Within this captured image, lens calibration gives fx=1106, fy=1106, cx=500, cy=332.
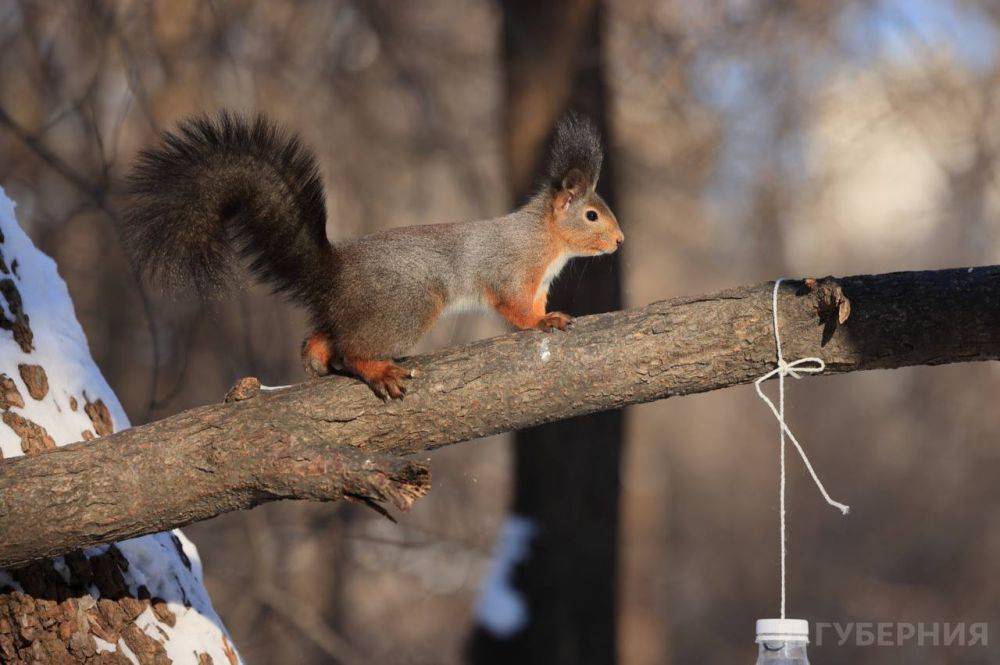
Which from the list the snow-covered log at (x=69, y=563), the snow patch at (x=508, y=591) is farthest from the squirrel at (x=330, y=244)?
the snow patch at (x=508, y=591)

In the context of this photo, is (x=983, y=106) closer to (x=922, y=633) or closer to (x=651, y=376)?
(x=922, y=633)

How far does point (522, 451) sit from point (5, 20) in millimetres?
3346

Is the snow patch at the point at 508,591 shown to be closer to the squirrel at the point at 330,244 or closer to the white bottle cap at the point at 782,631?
the squirrel at the point at 330,244

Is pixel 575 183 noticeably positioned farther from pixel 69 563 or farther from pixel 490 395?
pixel 69 563

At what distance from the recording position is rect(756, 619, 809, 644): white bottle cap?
1528mm

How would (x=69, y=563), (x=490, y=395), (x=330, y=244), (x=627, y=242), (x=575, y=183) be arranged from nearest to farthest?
(x=490, y=395) < (x=69, y=563) < (x=330, y=244) < (x=575, y=183) < (x=627, y=242)

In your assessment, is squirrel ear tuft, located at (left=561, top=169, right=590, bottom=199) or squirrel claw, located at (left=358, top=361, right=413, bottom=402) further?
squirrel ear tuft, located at (left=561, top=169, right=590, bottom=199)

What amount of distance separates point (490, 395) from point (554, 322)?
0.25m

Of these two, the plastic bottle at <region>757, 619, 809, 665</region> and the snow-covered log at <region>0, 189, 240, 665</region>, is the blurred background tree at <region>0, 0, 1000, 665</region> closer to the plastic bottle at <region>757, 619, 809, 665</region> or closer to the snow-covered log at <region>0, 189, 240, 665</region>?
the snow-covered log at <region>0, 189, 240, 665</region>

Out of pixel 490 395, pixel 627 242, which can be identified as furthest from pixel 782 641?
pixel 627 242

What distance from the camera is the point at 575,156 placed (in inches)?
107

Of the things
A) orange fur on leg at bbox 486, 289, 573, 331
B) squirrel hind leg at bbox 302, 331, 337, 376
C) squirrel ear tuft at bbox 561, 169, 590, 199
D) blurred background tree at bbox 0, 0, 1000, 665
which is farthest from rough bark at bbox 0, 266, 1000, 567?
blurred background tree at bbox 0, 0, 1000, 665

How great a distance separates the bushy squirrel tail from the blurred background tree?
98.7 inches

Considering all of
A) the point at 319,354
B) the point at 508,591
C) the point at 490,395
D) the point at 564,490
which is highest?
the point at 564,490
